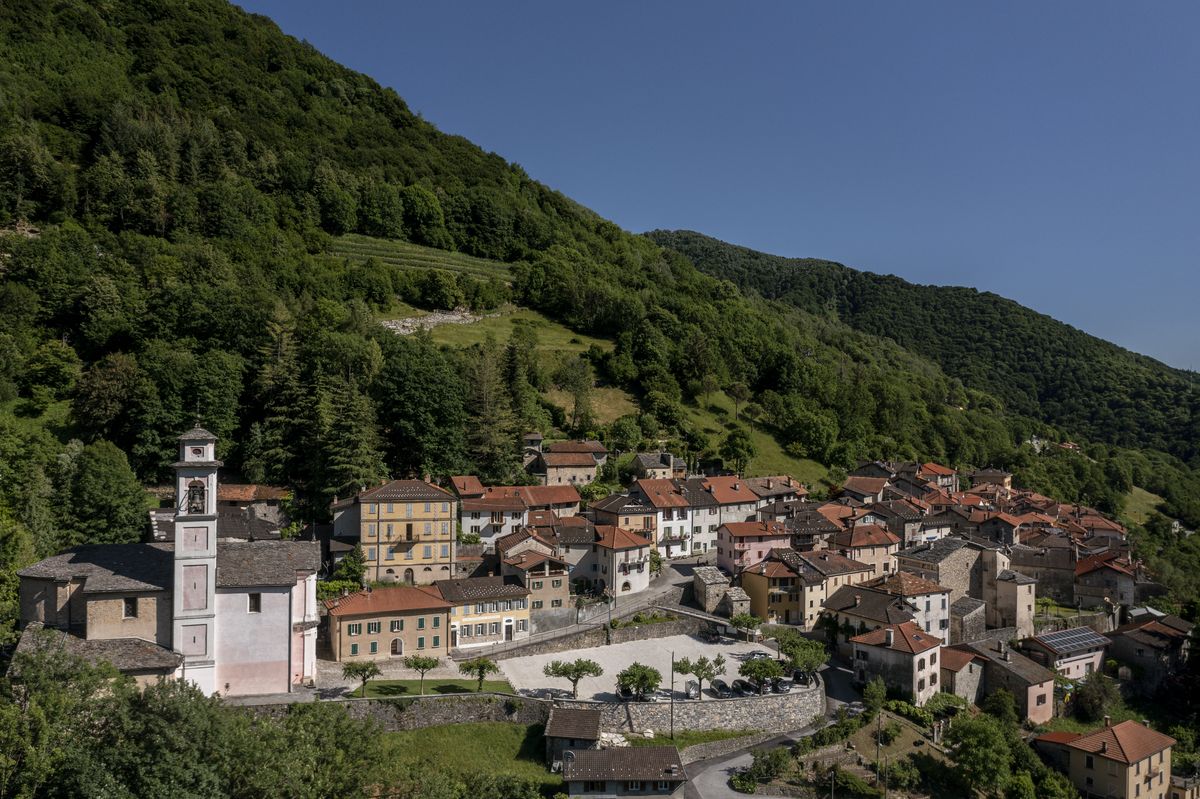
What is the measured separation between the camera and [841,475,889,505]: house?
73.1 meters

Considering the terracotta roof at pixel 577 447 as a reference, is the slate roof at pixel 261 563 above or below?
below

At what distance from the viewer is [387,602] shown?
128 feet

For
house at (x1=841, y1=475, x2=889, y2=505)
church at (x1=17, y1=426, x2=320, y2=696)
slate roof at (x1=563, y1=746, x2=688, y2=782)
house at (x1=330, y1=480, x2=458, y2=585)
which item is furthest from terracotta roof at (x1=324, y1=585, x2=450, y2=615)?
house at (x1=841, y1=475, x2=889, y2=505)

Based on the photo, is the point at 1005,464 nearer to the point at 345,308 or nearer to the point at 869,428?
the point at 869,428

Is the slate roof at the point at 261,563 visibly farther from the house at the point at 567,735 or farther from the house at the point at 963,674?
the house at the point at 963,674

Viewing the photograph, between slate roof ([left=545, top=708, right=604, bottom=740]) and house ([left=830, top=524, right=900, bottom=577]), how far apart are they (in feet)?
94.5

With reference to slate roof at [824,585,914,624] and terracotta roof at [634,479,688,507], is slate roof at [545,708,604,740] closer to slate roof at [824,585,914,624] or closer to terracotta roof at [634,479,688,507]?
slate roof at [824,585,914,624]

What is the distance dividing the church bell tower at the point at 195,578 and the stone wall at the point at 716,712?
15.2 m

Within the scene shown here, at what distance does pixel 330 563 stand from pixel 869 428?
7403cm

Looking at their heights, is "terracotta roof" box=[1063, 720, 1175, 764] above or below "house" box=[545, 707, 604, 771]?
below

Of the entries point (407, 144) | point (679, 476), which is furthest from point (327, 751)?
point (407, 144)

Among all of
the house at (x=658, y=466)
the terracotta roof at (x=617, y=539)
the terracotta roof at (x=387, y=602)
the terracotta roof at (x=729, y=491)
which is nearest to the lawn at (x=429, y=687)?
the terracotta roof at (x=387, y=602)

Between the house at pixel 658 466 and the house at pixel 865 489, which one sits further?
the house at pixel 865 489

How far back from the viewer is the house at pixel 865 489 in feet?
240
